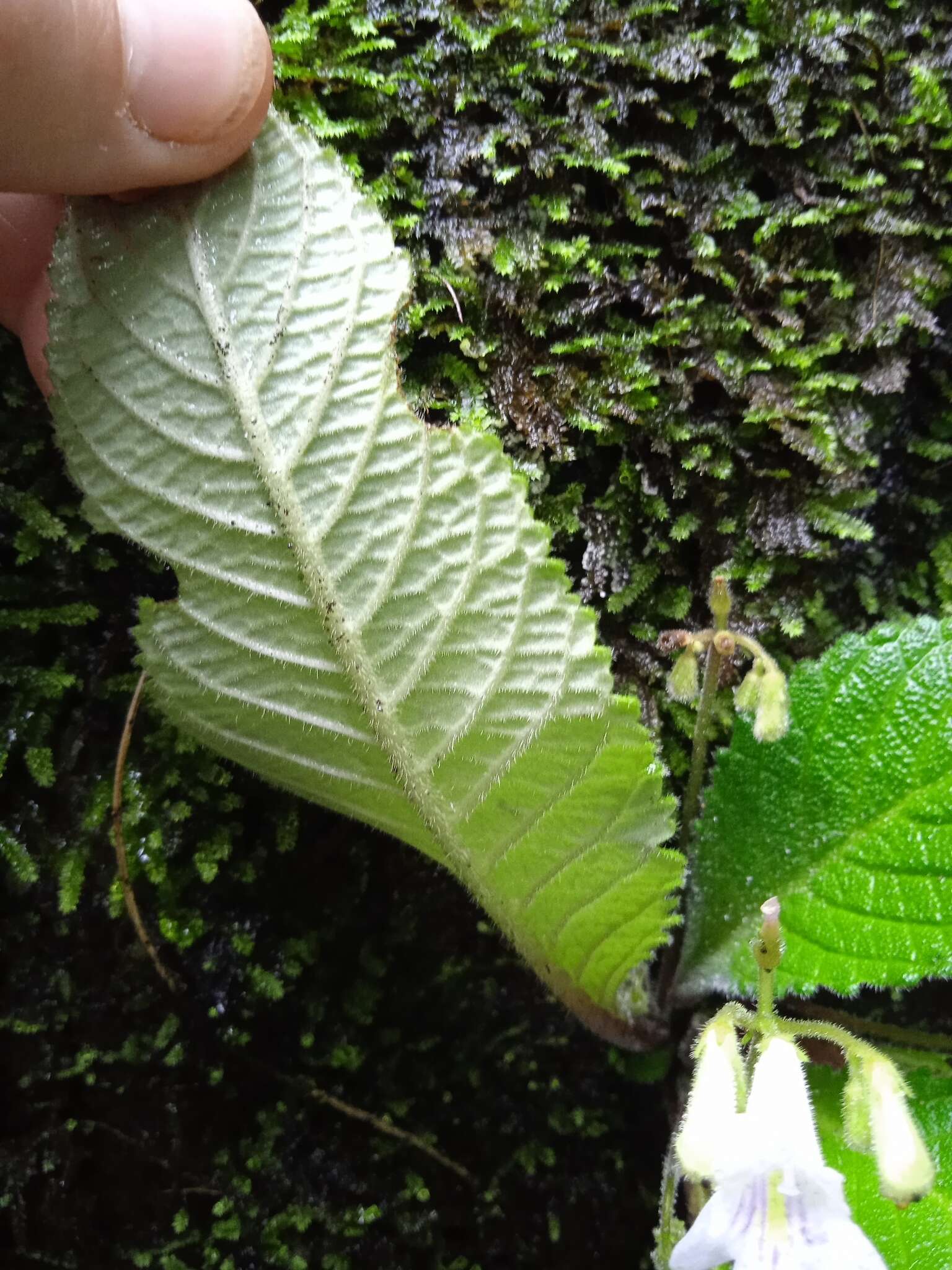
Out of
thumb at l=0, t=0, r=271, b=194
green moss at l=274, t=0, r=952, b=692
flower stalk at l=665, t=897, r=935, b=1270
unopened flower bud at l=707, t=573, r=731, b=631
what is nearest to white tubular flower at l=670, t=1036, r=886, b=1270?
flower stalk at l=665, t=897, r=935, b=1270

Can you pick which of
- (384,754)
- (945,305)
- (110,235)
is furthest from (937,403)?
(110,235)

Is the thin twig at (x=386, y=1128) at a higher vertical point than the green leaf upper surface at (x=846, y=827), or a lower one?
lower

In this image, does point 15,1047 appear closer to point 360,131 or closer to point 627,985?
point 627,985

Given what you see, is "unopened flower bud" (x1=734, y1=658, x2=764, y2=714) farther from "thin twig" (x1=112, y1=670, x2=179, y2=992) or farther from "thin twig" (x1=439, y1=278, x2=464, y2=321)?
"thin twig" (x1=112, y1=670, x2=179, y2=992)

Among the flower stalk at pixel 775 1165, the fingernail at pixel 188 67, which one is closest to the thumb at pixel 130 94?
the fingernail at pixel 188 67

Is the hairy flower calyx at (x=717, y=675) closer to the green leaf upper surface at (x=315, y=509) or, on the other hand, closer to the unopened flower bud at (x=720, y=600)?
the unopened flower bud at (x=720, y=600)

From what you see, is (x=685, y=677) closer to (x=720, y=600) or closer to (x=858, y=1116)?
(x=720, y=600)

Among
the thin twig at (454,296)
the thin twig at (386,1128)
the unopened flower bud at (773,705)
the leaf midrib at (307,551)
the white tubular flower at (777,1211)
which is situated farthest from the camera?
the thin twig at (386,1128)
